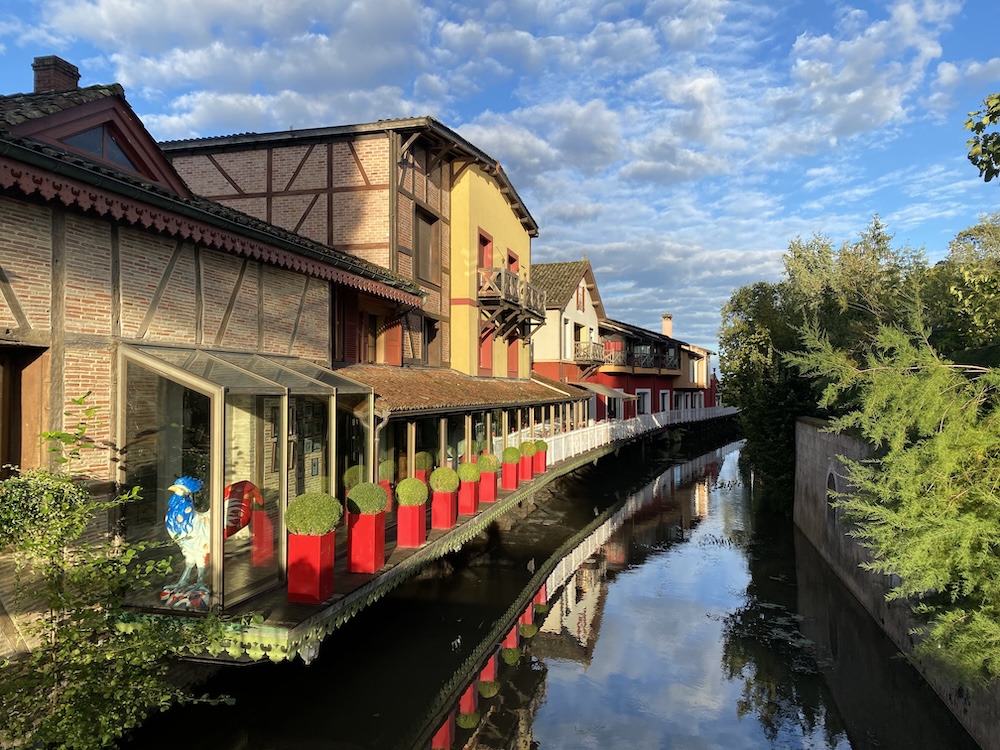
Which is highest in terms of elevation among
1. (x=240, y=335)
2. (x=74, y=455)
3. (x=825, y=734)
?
(x=240, y=335)

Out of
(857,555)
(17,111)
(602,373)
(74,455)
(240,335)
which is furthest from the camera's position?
(602,373)

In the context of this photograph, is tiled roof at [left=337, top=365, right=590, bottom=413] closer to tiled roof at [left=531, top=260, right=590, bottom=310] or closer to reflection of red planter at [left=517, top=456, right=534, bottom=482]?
reflection of red planter at [left=517, top=456, right=534, bottom=482]

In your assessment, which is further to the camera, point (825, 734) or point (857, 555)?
point (857, 555)

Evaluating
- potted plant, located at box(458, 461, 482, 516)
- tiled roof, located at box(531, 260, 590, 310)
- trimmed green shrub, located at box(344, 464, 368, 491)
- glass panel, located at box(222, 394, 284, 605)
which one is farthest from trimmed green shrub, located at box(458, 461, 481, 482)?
tiled roof, located at box(531, 260, 590, 310)

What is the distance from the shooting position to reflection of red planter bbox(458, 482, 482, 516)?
45.3 ft

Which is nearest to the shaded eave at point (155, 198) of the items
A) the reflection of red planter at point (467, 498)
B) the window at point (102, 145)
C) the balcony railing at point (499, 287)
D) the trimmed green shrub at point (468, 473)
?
the window at point (102, 145)

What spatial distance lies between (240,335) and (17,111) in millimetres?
3652

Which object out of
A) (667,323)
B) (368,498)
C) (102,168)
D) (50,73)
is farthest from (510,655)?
(667,323)

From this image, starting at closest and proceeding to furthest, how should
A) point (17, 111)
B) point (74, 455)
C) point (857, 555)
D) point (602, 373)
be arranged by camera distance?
point (74, 455)
point (17, 111)
point (857, 555)
point (602, 373)

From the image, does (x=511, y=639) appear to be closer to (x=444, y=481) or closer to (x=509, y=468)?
(x=444, y=481)

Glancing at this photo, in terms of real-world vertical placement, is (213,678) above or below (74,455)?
below

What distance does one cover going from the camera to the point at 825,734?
30.0ft

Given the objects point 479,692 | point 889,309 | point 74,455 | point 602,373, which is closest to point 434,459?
point 479,692

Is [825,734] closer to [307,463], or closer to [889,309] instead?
[307,463]
